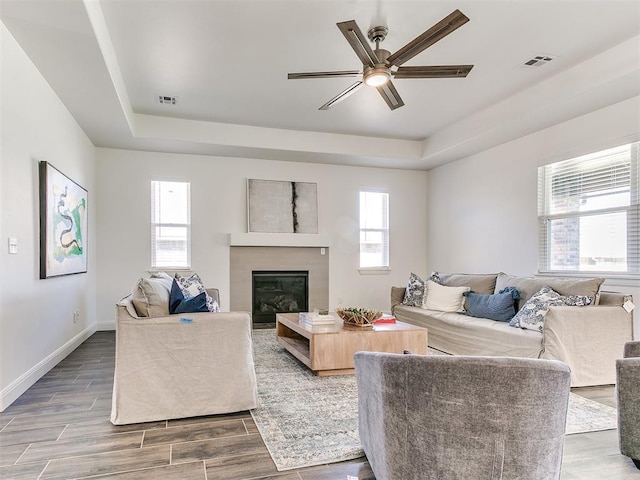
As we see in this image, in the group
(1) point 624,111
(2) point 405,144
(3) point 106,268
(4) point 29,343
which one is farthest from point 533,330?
(3) point 106,268

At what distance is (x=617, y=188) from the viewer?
402 centimetres

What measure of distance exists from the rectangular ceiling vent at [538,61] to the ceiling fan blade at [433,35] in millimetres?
1621

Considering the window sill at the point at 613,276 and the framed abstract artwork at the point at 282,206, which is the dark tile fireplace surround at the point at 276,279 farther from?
the window sill at the point at 613,276

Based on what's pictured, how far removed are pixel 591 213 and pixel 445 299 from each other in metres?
1.83

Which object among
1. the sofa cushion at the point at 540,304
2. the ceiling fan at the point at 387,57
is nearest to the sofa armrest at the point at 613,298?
the sofa cushion at the point at 540,304

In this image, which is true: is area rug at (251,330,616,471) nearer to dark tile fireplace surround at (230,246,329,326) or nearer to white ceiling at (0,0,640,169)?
dark tile fireplace surround at (230,246,329,326)

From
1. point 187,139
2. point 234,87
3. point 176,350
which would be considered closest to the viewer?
point 176,350

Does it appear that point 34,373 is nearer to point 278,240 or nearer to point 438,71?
point 278,240

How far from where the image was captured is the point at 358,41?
8.66ft

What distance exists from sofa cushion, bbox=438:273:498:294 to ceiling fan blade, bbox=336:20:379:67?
3047mm

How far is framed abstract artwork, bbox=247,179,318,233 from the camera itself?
6.18 meters

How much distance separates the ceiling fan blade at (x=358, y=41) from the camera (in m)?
2.42

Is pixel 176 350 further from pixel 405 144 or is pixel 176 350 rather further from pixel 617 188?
pixel 405 144

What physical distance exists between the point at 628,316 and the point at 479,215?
271 cm
